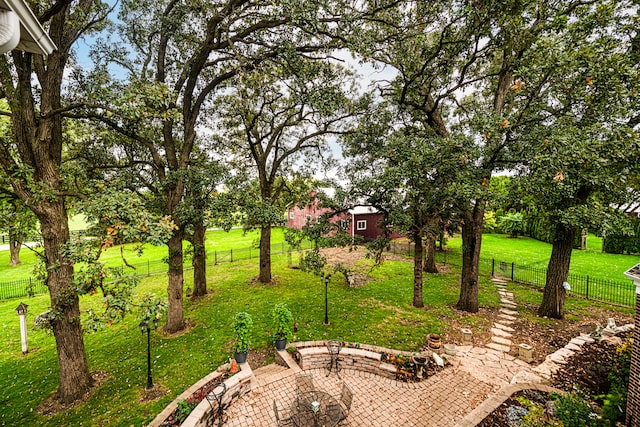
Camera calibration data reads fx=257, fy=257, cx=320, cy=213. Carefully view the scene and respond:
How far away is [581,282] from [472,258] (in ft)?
28.6

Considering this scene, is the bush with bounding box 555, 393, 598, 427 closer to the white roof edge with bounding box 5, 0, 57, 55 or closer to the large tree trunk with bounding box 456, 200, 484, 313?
the large tree trunk with bounding box 456, 200, 484, 313

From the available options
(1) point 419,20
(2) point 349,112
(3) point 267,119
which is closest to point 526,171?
(1) point 419,20

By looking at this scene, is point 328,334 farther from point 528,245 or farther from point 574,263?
point 528,245

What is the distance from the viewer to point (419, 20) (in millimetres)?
8156

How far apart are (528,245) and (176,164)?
33203mm

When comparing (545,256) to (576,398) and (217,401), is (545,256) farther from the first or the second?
(217,401)

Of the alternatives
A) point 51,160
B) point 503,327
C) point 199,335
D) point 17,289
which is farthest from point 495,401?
point 17,289

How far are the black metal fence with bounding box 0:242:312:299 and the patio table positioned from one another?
333 inches

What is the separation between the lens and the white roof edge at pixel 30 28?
2266 mm

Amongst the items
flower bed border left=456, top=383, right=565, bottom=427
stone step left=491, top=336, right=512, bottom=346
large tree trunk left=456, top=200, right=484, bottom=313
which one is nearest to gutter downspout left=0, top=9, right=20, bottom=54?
flower bed border left=456, top=383, right=565, bottom=427

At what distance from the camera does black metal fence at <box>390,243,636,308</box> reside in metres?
12.4

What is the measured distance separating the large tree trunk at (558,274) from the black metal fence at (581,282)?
249 cm

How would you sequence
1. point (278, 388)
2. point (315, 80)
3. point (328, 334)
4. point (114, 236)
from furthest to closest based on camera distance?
point (328, 334)
point (315, 80)
point (278, 388)
point (114, 236)

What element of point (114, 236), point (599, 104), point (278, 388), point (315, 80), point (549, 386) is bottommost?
point (278, 388)
